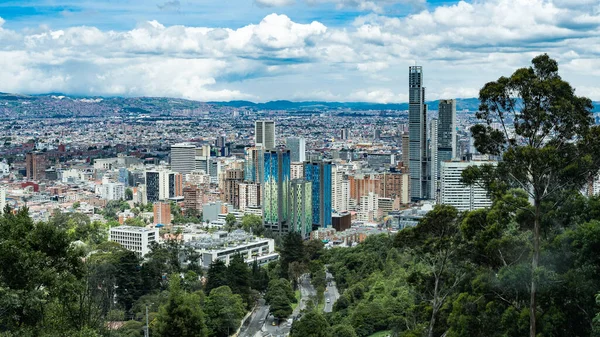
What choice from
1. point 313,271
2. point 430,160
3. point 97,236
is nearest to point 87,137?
point 430,160

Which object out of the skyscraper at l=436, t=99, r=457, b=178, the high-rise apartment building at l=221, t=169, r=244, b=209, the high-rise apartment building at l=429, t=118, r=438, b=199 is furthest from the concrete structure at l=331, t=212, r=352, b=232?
the skyscraper at l=436, t=99, r=457, b=178

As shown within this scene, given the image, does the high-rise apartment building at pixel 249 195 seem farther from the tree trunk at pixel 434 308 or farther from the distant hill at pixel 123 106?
the distant hill at pixel 123 106

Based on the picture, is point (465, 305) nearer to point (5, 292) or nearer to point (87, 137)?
point (5, 292)

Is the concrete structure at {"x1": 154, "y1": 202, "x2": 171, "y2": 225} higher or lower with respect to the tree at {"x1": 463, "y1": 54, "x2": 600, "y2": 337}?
lower

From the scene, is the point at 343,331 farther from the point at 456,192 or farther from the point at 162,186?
the point at 162,186

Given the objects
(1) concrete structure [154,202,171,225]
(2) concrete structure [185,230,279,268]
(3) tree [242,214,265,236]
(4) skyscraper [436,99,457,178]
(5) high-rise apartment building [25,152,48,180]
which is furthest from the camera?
(5) high-rise apartment building [25,152,48,180]

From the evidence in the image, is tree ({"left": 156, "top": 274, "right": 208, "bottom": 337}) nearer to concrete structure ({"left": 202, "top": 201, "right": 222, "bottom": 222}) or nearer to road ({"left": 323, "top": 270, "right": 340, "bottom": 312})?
road ({"left": 323, "top": 270, "right": 340, "bottom": 312})

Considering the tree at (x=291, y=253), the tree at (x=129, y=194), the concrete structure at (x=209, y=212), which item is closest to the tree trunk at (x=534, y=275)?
the tree at (x=291, y=253)
